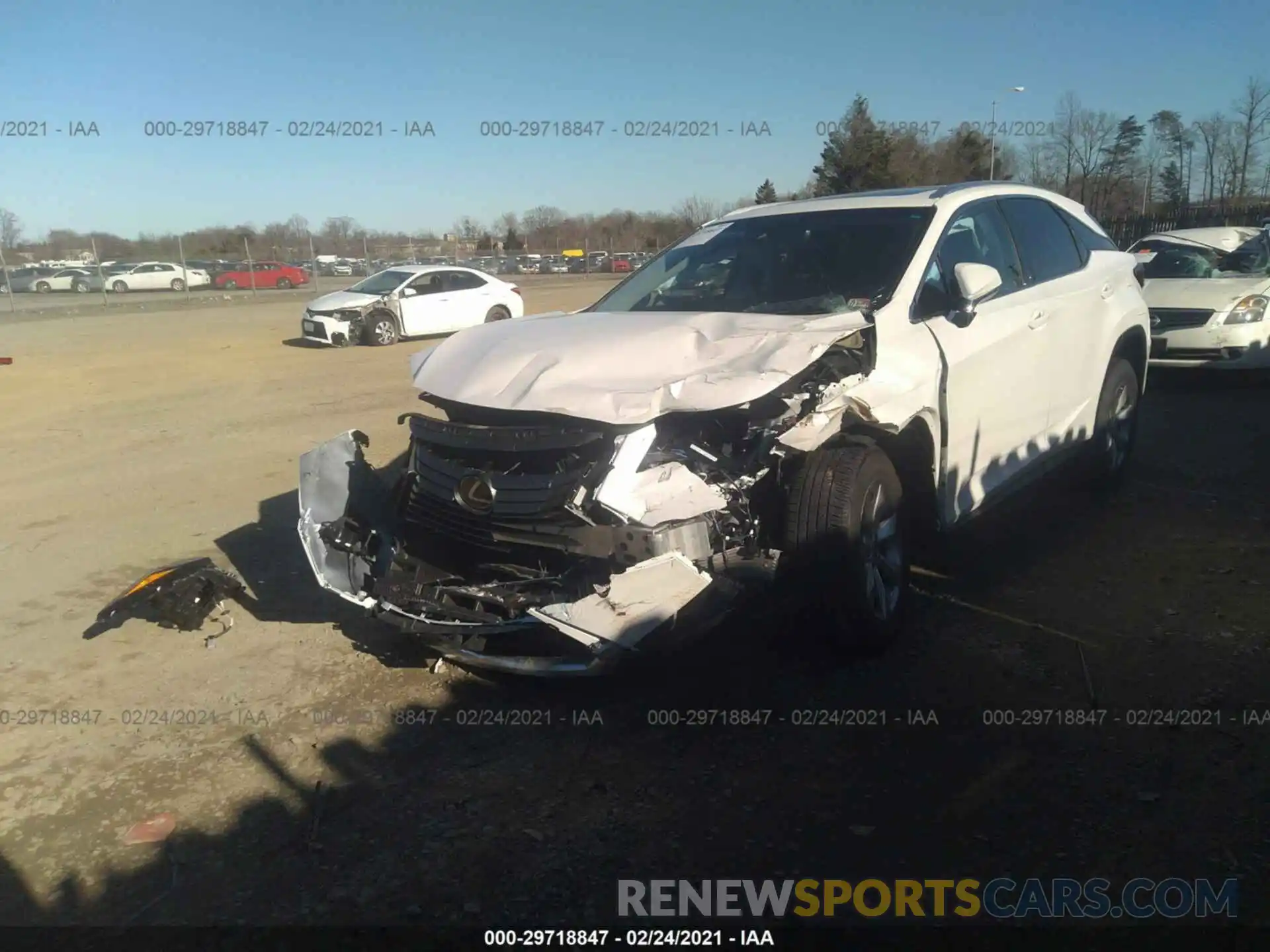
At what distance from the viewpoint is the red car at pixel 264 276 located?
41.1 metres

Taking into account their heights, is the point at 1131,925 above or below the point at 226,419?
below

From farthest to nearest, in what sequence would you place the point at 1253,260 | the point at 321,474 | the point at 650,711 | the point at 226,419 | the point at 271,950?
the point at 1253,260 → the point at 226,419 → the point at 321,474 → the point at 650,711 → the point at 271,950

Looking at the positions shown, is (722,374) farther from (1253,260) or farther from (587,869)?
(1253,260)

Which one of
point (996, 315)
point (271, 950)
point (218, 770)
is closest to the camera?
point (271, 950)

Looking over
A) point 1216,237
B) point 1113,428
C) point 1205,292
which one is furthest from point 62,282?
point 1113,428

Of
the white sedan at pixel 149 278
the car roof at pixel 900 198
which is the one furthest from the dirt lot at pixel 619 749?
the white sedan at pixel 149 278

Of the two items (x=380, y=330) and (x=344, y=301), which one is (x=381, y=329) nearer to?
(x=380, y=330)

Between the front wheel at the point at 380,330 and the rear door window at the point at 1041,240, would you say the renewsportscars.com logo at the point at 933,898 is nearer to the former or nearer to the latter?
the rear door window at the point at 1041,240

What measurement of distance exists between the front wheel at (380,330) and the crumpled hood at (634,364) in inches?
550

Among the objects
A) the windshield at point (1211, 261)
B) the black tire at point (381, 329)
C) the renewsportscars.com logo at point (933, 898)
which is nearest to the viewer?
the renewsportscars.com logo at point (933, 898)

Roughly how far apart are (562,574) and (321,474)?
144 centimetres

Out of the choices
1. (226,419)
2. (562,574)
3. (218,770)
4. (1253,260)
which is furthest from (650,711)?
(1253,260)

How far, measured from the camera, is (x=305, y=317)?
17922 millimetres

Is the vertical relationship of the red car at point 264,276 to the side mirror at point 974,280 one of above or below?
above
